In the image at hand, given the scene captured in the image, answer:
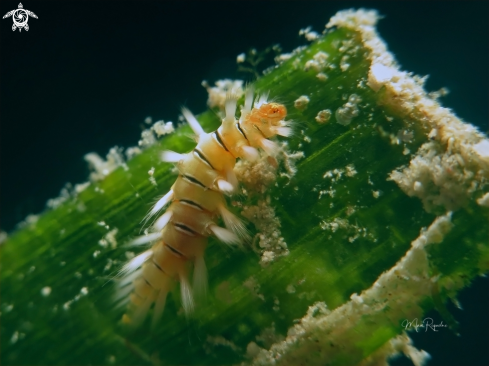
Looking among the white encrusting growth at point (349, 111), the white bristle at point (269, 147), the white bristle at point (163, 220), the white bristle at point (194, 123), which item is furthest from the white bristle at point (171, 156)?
the white encrusting growth at point (349, 111)

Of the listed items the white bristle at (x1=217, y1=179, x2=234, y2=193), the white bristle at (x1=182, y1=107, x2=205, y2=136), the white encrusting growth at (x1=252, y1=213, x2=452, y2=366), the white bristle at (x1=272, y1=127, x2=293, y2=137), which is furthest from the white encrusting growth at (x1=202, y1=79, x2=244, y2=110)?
the white encrusting growth at (x1=252, y1=213, x2=452, y2=366)

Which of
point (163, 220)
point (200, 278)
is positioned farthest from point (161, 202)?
point (200, 278)

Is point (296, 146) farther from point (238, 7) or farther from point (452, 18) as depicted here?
point (452, 18)

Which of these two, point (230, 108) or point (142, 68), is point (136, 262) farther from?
point (142, 68)

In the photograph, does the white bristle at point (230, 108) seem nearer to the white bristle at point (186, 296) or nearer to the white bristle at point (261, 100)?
the white bristle at point (261, 100)

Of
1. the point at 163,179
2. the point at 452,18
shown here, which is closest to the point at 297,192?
the point at 163,179
